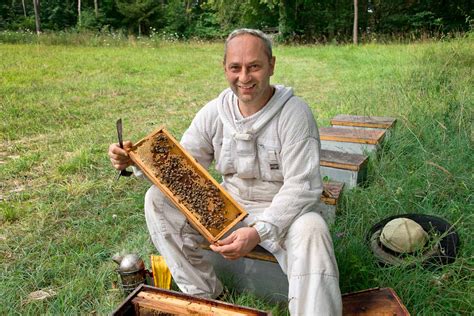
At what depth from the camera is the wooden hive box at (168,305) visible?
190 centimetres

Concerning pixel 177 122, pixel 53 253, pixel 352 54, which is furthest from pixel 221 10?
pixel 53 253

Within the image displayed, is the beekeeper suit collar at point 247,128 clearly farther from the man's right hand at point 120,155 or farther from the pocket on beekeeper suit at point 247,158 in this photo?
the man's right hand at point 120,155

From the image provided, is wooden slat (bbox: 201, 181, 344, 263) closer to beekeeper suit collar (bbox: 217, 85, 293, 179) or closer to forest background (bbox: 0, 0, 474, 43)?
beekeeper suit collar (bbox: 217, 85, 293, 179)

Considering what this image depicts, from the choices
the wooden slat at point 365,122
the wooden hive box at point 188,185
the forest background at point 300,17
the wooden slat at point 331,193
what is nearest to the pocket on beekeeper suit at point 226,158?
the wooden hive box at point 188,185

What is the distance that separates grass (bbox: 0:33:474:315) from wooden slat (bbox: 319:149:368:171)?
231 millimetres

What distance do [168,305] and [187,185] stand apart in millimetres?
684

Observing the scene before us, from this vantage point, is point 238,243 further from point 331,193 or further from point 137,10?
point 137,10

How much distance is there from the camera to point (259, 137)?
2.35 metres

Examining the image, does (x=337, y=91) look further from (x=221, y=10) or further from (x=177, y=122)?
(x=221, y=10)

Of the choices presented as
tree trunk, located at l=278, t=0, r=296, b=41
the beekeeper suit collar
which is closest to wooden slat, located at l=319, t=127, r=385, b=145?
the beekeeper suit collar

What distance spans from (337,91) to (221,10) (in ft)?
71.9

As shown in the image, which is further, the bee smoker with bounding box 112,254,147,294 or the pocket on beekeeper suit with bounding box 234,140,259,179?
the bee smoker with bounding box 112,254,147,294

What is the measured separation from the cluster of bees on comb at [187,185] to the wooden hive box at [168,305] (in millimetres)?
391

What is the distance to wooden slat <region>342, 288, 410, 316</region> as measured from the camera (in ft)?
6.91
